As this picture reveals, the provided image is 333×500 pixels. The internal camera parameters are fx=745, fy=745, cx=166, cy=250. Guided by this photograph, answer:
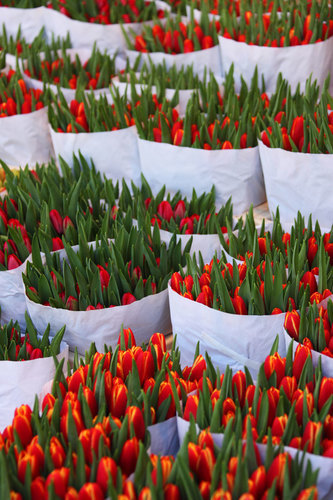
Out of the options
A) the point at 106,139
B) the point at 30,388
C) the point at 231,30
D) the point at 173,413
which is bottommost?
the point at 30,388

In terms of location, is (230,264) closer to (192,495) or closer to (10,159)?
(192,495)

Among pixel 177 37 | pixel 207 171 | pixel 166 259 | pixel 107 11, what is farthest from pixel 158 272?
pixel 107 11

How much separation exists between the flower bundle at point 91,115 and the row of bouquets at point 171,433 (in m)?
1.05

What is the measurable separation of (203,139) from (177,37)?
0.83 m

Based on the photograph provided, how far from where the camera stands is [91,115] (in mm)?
2256

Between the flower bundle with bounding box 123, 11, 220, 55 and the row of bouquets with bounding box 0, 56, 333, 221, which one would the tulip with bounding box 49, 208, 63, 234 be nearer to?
the row of bouquets with bounding box 0, 56, 333, 221

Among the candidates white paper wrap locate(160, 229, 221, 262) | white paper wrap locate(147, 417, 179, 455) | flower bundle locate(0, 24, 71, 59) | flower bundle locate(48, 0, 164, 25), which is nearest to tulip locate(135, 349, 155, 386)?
white paper wrap locate(147, 417, 179, 455)

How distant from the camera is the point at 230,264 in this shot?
5.29ft

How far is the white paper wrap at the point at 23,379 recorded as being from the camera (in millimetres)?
1489

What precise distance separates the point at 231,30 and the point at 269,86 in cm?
29

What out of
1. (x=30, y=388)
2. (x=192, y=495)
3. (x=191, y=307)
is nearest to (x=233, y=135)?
(x=191, y=307)

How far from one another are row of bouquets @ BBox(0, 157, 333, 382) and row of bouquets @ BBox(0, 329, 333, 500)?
0.54ft

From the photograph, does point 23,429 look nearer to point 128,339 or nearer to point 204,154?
point 128,339

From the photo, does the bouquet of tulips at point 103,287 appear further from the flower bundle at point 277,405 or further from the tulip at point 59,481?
the tulip at point 59,481
